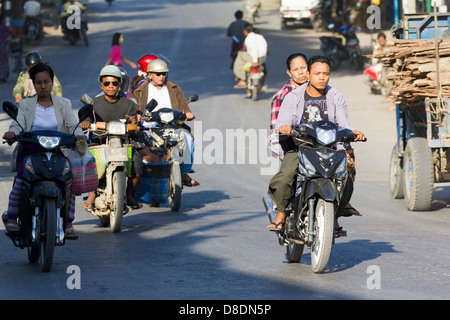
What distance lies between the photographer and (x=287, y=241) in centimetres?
841

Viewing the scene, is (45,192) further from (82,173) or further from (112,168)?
(112,168)

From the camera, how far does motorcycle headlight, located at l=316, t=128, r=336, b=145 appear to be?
795 centimetres

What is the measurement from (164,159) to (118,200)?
6.84ft

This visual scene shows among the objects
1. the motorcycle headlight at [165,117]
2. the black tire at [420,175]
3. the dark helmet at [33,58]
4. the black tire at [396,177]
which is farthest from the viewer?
the dark helmet at [33,58]

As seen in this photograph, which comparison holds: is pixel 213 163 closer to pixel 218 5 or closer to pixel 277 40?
pixel 277 40

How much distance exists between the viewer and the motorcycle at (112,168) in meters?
10.7

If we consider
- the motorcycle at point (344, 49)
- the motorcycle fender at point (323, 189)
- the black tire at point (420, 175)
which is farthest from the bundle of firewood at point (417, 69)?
the motorcycle at point (344, 49)

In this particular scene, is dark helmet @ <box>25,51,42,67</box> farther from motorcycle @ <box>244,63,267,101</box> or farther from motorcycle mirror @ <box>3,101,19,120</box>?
A: motorcycle @ <box>244,63,267,101</box>

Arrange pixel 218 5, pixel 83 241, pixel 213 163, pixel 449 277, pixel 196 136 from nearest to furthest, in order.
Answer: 1. pixel 449 277
2. pixel 83 241
3. pixel 213 163
4. pixel 196 136
5. pixel 218 5

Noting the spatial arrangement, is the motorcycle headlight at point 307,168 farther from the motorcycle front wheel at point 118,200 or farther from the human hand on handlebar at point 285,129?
the motorcycle front wheel at point 118,200

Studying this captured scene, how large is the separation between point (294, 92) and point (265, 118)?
15.9 meters

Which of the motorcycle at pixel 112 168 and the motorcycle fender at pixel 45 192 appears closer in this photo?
the motorcycle fender at pixel 45 192

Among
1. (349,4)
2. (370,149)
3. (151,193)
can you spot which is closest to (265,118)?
(370,149)
